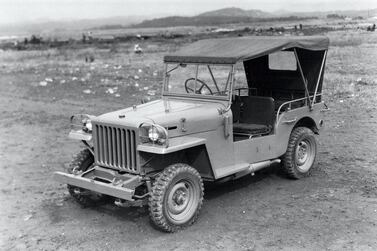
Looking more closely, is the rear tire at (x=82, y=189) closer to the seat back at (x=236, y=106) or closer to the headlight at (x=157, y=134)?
the headlight at (x=157, y=134)

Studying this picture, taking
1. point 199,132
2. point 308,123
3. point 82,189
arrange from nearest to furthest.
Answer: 1. point 199,132
2. point 82,189
3. point 308,123

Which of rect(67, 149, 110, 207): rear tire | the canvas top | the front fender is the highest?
the canvas top

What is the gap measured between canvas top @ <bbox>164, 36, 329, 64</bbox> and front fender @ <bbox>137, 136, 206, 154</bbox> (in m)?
1.19

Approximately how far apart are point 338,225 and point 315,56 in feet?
10.4

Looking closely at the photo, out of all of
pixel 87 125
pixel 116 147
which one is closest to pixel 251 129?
pixel 116 147

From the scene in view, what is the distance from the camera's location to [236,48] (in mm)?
6695

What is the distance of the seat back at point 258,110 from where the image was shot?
7.11 m

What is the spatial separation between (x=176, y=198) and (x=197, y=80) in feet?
5.95

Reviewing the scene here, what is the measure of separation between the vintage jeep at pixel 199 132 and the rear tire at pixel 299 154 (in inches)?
0.6

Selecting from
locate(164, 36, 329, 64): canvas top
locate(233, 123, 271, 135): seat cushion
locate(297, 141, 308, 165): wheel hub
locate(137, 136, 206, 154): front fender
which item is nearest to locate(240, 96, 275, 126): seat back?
locate(233, 123, 271, 135): seat cushion

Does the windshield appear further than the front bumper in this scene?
Yes

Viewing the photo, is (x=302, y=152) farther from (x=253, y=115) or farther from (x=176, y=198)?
(x=176, y=198)

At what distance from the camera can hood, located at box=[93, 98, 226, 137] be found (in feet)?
18.4

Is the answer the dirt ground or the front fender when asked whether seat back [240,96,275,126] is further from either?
the front fender
